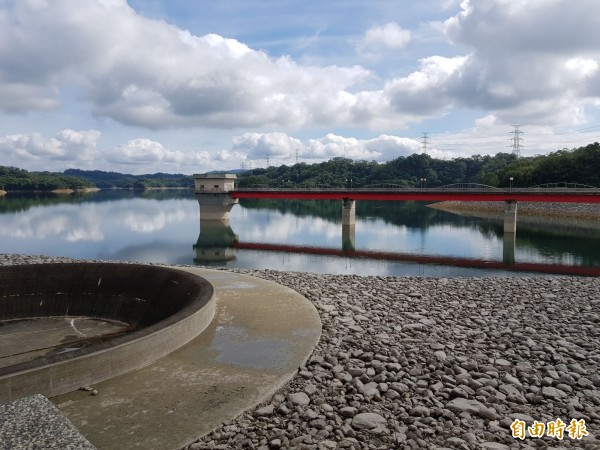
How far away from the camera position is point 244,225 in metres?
67.8

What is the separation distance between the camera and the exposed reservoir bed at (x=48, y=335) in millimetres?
11656

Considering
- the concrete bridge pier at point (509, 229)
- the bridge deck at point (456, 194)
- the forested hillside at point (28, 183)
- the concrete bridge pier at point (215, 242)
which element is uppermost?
the forested hillside at point (28, 183)

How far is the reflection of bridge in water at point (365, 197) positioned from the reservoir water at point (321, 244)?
0.23 m

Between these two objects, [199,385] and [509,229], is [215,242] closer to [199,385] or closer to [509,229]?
[509,229]

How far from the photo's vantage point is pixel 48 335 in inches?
513

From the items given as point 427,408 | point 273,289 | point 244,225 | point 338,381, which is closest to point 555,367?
point 427,408

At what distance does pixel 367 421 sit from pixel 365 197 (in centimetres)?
5122

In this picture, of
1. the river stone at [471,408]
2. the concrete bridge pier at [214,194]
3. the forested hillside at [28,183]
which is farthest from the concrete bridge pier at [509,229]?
the forested hillside at [28,183]

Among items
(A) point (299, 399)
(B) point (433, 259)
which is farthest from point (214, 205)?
(A) point (299, 399)

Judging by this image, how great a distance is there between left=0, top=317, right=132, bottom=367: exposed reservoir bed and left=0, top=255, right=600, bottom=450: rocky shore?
636 centimetres

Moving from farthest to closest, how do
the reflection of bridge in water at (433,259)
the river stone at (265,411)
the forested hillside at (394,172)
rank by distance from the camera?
the forested hillside at (394,172) < the reflection of bridge in water at (433,259) < the river stone at (265,411)

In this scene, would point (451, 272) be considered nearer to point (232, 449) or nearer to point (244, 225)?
point (232, 449)

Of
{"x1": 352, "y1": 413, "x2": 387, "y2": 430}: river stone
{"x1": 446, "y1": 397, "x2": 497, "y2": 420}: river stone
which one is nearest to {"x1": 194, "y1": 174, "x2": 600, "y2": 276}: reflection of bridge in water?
{"x1": 446, "y1": 397, "x2": 497, "y2": 420}: river stone

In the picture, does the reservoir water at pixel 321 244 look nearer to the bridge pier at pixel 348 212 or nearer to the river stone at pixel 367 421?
the bridge pier at pixel 348 212
